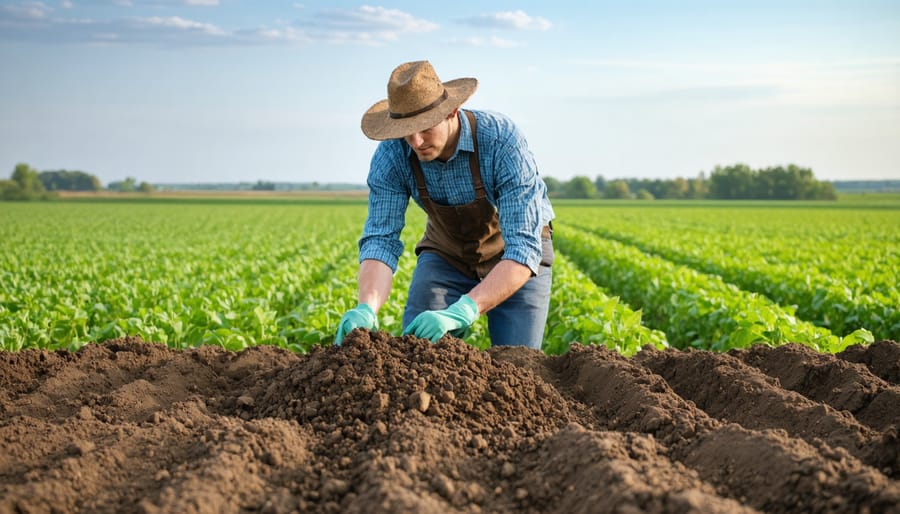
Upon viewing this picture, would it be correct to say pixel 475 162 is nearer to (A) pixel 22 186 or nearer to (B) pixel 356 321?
(B) pixel 356 321

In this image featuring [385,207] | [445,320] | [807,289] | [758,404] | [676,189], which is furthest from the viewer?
[676,189]

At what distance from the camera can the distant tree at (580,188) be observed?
117625mm

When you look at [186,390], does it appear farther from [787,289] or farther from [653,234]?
[653,234]

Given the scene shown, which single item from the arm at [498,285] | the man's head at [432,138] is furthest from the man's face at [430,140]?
the arm at [498,285]

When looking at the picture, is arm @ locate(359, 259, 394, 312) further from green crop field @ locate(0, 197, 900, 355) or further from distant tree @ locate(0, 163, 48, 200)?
distant tree @ locate(0, 163, 48, 200)

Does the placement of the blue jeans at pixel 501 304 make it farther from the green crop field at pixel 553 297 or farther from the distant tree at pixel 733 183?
the distant tree at pixel 733 183

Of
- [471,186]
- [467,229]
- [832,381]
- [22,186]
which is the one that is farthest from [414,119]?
[22,186]

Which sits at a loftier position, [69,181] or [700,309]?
[69,181]

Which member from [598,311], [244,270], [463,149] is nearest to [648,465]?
[463,149]

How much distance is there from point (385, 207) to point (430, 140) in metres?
0.89

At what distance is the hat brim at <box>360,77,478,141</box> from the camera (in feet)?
13.7

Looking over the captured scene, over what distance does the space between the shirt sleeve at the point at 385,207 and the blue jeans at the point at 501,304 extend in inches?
15.0

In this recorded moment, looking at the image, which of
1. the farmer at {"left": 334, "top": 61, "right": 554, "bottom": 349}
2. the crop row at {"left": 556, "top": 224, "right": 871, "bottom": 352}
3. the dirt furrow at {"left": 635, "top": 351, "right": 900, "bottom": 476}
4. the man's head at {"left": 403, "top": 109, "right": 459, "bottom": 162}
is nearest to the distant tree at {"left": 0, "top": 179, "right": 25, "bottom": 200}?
the crop row at {"left": 556, "top": 224, "right": 871, "bottom": 352}

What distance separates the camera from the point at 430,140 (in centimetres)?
432
